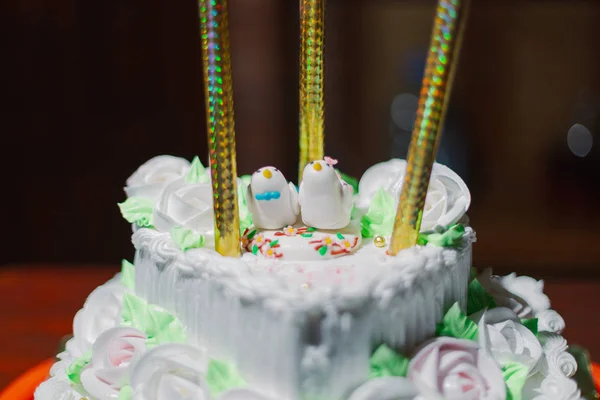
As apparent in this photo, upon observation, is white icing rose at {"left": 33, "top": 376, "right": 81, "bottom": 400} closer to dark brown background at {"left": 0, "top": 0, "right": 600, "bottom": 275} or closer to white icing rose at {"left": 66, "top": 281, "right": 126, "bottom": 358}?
white icing rose at {"left": 66, "top": 281, "right": 126, "bottom": 358}

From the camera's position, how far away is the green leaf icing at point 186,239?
1.28 meters

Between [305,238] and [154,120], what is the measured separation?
6.73 feet

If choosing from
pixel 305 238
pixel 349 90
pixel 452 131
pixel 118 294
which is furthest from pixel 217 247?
pixel 452 131

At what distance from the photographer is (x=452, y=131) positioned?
343 centimetres

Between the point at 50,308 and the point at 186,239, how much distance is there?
146 centimetres

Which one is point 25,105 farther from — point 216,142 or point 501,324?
point 501,324

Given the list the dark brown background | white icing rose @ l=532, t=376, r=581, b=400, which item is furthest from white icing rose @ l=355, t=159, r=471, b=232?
the dark brown background

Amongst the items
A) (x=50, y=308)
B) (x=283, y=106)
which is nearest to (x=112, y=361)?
(x=50, y=308)

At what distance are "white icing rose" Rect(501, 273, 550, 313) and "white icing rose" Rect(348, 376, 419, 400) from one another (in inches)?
26.2

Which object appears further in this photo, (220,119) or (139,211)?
(139,211)

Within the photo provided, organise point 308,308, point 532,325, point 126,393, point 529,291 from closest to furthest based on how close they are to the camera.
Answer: point 308,308 < point 126,393 < point 532,325 < point 529,291

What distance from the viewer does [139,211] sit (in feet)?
4.98

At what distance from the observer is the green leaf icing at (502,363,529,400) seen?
3.94 ft

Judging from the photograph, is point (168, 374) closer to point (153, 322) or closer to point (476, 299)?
point (153, 322)
